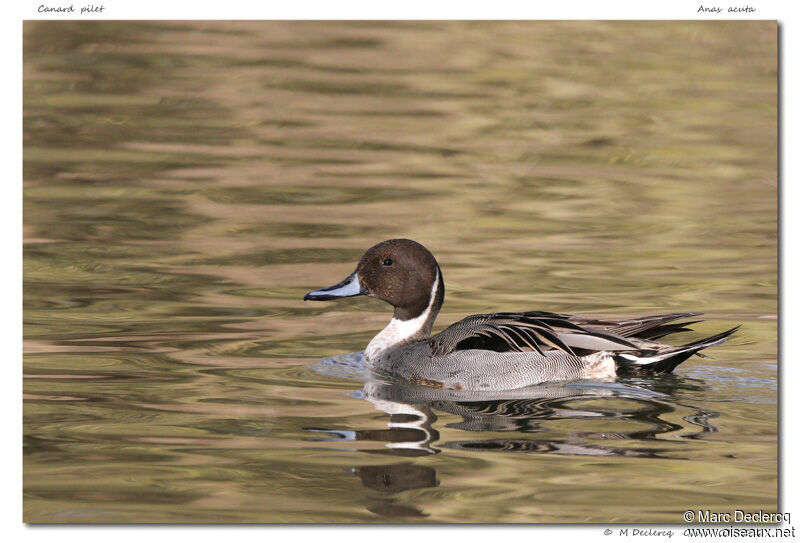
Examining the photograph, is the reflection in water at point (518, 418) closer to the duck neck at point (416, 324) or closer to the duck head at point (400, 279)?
the duck neck at point (416, 324)

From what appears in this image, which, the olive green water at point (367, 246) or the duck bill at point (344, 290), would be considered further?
the duck bill at point (344, 290)

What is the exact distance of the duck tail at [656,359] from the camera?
26.0ft

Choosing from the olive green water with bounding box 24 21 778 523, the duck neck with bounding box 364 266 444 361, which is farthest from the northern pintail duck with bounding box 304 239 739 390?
the duck neck with bounding box 364 266 444 361

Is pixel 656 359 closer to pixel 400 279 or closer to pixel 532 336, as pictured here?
pixel 532 336

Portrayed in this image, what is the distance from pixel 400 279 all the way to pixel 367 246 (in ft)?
6.70

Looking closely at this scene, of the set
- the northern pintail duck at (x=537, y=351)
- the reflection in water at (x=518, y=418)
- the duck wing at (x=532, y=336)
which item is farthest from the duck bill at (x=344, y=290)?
the duck wing at (x=532, y=336)

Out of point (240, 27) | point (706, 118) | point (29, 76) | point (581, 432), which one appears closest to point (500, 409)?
point (581, 432)

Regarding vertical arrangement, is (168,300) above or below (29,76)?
below

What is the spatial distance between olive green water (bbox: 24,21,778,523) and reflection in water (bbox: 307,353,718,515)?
0.02 metres

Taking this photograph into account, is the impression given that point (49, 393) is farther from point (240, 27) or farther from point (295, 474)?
point (240, 27)

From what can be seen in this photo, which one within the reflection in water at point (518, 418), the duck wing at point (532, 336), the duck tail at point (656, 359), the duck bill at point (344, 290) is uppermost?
the duck bill at point (344, 290)

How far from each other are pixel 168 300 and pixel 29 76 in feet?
27.4

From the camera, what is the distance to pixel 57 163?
44.6 ft

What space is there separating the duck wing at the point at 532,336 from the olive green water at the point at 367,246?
26cm
